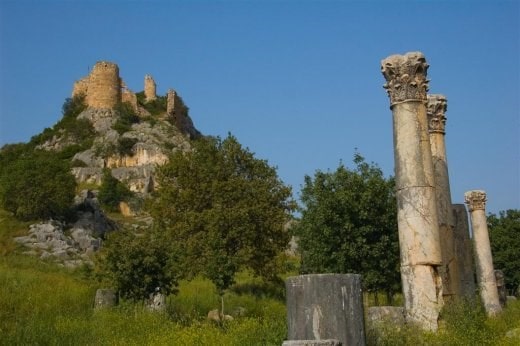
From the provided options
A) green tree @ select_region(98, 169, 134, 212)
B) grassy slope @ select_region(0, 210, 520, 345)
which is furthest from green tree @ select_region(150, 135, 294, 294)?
green tree @ select_region(98, 169, 134, 212)

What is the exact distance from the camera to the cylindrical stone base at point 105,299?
1664cm

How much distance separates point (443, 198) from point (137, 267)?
917 cm

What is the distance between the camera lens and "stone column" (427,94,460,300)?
43.7ft

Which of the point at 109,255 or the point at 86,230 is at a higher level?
the point at 86,230

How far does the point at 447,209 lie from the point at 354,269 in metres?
8.49

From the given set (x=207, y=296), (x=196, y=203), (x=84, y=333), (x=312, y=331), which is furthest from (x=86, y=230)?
(x=312, y=331)

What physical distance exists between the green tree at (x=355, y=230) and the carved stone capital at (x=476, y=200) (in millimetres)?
2748

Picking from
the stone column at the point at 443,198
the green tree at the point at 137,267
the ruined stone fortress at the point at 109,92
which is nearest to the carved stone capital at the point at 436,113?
the stone column at the point at 443,198

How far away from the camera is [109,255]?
717 inches

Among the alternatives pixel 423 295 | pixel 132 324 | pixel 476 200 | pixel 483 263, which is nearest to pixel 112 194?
pixel 476 200

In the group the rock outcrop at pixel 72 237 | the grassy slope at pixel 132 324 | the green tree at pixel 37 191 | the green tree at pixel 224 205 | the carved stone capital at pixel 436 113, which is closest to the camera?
the grassy slope at pixel 132 324

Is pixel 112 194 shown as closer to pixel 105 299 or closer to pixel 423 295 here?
pixel 105 299

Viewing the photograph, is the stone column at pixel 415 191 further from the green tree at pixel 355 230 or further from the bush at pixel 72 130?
the bush at pixel 72 130

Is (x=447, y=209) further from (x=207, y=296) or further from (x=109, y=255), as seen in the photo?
(x=207, y=296)
